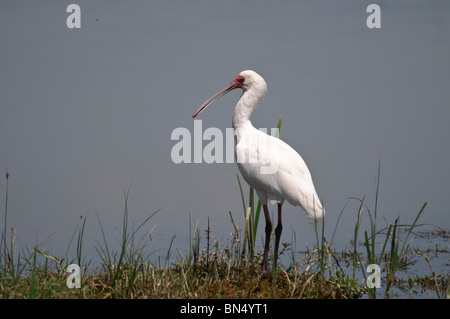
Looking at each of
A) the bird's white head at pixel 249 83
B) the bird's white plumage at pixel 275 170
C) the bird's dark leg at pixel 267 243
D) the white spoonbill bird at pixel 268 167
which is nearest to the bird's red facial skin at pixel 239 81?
the bird's white head at pixel 249 83

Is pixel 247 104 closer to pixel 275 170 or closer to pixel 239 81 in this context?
pixel 239 81

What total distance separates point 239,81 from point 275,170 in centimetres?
161

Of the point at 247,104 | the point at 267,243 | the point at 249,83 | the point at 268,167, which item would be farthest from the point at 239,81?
the point at 267,243

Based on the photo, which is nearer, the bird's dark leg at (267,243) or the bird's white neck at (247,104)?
the bird's dark leg at (267,243)

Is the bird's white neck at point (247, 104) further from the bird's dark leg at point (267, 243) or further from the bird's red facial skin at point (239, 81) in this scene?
the bird's dark leg at point (267, 243)

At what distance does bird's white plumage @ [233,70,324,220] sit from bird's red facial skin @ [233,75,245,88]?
677 mm

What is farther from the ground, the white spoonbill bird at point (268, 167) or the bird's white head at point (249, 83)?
the bird's white head at point (249, 83)

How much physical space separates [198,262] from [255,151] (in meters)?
1.54

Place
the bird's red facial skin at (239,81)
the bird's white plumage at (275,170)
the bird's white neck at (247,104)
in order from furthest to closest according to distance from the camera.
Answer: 1. the bird's red facial skin at (239,81)
2. the bird's white neck at (247,104)
3. the bird's white plumage at (275,170)

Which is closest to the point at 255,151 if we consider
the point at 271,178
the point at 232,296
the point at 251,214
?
the point at 271,178

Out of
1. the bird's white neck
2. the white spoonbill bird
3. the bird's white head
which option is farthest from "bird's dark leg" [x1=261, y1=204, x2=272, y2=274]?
the bird's white head

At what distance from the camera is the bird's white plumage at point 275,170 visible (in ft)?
19.4
